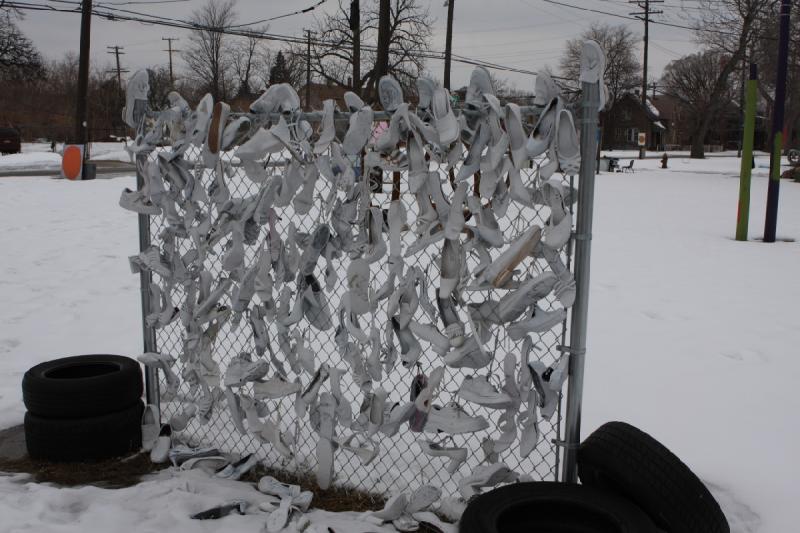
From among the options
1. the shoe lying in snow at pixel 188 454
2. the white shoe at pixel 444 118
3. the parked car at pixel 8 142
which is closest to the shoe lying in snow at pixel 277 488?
the shoe lying in snow at pixel 188 454

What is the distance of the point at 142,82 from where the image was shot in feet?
11.4

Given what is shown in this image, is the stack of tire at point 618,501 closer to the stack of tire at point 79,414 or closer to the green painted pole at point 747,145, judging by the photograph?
the stack of tire at point 79,414

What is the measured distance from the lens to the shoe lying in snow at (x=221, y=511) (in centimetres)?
287

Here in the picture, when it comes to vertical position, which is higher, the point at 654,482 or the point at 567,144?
the point at 567,144

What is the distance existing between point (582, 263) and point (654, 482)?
810mm

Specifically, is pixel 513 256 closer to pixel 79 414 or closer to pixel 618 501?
pixel 618 501

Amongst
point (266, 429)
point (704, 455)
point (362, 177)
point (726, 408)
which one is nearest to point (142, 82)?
point (362, 177)

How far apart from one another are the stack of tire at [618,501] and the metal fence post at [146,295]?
2051 millimetres

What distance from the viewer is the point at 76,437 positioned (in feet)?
11.2

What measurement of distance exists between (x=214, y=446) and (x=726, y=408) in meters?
2.94

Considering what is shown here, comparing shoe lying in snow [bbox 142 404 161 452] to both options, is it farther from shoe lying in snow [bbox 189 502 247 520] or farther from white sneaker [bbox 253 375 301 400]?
shoe lying in snow [bbox 189 502 247 520]

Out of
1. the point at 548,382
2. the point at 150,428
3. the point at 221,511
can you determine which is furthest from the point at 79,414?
the point at 548,382

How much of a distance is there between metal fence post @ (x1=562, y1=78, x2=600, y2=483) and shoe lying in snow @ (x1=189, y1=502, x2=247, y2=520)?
1359mm

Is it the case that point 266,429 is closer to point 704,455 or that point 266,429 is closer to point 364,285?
point 364,285
